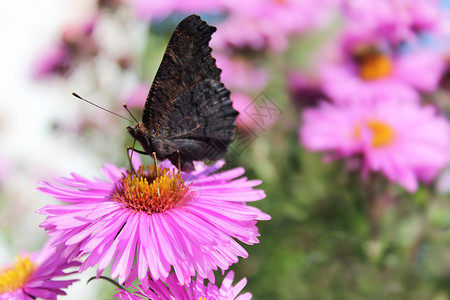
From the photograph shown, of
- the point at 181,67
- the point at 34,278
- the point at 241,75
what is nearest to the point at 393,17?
the point at 241,75

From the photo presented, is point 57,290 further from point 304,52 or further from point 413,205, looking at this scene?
point 304,52

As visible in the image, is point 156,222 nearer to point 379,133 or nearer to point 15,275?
point 15,275

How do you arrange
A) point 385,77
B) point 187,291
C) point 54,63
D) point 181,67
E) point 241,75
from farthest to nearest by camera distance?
point 54,63, point 241,75, point 385,77, point 181,67, point 187,291

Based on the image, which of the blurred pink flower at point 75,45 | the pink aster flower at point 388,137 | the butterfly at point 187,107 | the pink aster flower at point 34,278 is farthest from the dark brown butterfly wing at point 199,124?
the blurred pink flower at point 75,45

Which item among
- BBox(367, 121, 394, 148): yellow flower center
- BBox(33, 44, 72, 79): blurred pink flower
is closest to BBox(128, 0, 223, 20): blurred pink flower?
BBox(33, 44, 72, 79): blurred pink flower

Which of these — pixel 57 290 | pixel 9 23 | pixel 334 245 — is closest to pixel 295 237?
pixel 334 245

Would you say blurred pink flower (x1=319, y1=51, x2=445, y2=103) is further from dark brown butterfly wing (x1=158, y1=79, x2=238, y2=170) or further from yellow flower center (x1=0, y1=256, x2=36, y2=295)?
yellow flower center (x1=0, y1=256, x2=36, y2=295)

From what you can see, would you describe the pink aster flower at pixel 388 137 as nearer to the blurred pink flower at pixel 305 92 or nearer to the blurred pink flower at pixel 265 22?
the blurred pink flower at pixel 305 92
